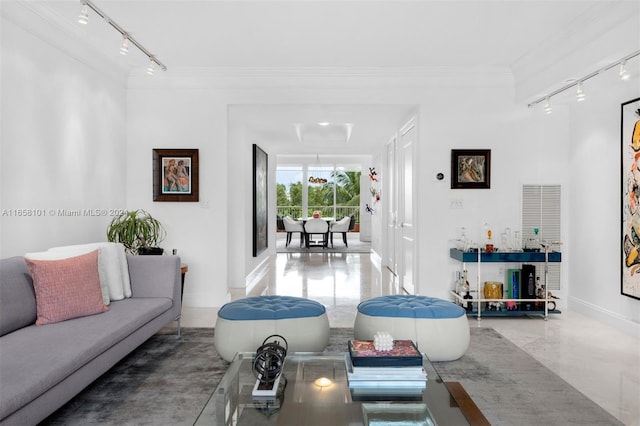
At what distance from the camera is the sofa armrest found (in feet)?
11.0

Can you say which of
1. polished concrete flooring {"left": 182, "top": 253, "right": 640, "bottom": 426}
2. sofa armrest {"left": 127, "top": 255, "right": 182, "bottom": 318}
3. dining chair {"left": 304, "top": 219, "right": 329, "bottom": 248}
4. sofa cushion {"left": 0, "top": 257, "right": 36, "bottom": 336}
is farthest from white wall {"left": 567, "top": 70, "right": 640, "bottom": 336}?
dining chair {"left": 304, "top": 219, "right": 329, "bottom": 248}

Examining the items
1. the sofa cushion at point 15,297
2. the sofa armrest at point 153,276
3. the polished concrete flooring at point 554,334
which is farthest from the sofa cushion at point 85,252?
the polished concrete flooring at point 554,334

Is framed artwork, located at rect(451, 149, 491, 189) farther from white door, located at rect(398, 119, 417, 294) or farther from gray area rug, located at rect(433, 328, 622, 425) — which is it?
gray area rug, located at rect(433, 328, 622, 425)

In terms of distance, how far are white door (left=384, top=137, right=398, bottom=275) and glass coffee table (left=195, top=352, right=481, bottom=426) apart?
16.3 ft

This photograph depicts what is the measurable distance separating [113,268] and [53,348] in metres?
1.11

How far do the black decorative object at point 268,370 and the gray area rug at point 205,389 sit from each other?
561 mm

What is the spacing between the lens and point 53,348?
211 centimetres

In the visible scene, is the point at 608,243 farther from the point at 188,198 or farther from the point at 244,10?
the point at 188,198

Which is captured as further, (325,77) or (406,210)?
(406,210)

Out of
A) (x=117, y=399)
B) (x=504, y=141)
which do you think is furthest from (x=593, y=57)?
(x=117, y=399)

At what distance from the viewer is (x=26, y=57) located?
3.22 m

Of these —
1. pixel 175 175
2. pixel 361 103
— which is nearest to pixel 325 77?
pixel 361 103

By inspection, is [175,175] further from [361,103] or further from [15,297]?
[15,297]

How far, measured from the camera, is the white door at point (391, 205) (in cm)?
693
